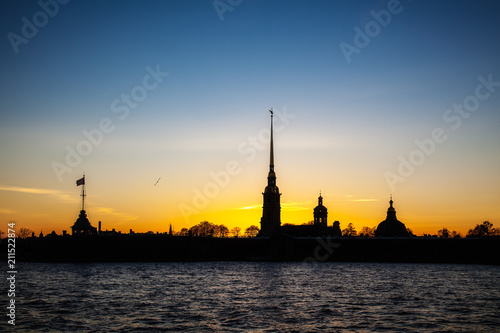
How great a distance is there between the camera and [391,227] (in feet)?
563

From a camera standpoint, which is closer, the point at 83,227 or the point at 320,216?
the point at 83,227

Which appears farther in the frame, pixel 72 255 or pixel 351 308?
pixel 72 255

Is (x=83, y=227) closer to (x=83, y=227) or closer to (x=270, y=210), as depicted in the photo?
(x=83, y=227)

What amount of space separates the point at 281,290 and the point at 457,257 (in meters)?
90.9

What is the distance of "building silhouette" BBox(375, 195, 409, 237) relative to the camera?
169375mm

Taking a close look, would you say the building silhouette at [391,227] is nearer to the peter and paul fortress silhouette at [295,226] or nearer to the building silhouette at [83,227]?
the peter and paul fortress silhouette at [295,226]

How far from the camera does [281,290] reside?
55.2 metres

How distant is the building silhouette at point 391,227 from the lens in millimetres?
169375

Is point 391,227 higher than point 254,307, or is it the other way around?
point 391,227

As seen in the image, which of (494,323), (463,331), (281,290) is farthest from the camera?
(281,290)

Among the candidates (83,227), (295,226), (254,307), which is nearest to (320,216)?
(295,226)

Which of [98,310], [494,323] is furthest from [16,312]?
[494,323]

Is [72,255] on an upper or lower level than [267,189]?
lower

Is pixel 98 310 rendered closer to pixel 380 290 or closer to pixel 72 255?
pixel 380 290
